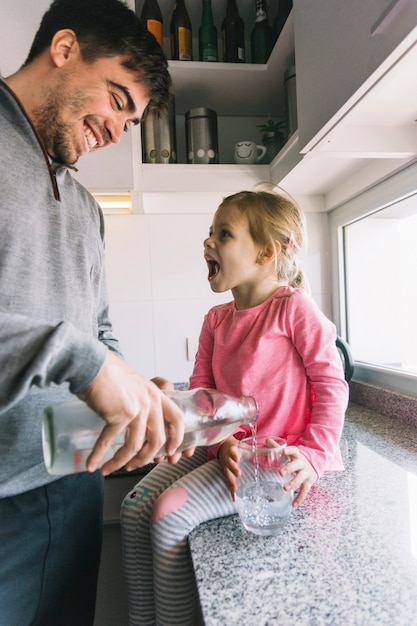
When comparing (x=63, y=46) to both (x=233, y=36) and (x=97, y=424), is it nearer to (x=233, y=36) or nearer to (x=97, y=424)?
(x=97, y=424)

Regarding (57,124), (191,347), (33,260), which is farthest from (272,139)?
(33,260)

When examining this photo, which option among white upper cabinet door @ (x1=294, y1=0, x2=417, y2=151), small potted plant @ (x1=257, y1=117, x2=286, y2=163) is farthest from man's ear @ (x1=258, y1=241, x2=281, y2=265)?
small potted plant @ (x1=257, y1=117, x2=286, y2=163)

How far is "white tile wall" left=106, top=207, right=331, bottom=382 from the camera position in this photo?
58.9 inches

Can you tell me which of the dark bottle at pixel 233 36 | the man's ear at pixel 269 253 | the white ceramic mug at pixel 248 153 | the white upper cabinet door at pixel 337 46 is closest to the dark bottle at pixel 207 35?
the dark bottle at pixel 233 36

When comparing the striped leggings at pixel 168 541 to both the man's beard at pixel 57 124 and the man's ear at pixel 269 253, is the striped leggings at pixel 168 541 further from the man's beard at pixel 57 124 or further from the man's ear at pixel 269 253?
the man's beard at pixel 57 124

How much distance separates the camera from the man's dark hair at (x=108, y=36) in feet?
2.51

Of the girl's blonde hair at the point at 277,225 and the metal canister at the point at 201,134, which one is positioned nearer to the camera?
the girl's blonde hair at the point at 277,225

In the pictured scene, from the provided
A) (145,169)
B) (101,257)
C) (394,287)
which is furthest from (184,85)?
(394,287)

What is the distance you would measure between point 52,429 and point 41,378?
0.09m

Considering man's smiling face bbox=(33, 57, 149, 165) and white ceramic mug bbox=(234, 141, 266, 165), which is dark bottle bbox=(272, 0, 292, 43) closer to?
white ceramic mug bbox=(234, 141, 266, 165)

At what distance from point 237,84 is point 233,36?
167 mm

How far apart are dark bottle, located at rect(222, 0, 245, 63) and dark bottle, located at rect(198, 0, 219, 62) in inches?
1.4

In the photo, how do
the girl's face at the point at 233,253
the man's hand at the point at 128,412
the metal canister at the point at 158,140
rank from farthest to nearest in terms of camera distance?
1. the metal canister at the point at 158,140
2. the girl's face at the point at 233,253
3. the man's hand at the point at 128,412

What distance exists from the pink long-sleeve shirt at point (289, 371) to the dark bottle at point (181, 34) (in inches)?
33.9
